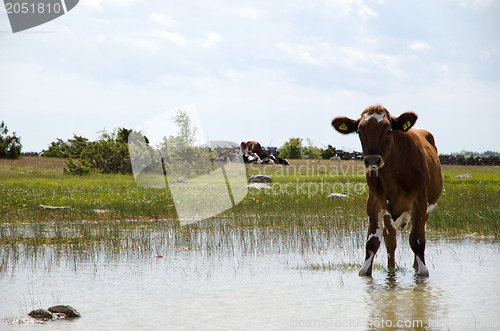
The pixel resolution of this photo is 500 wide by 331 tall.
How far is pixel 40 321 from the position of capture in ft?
21.2

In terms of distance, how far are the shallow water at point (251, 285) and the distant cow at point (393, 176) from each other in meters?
0.74

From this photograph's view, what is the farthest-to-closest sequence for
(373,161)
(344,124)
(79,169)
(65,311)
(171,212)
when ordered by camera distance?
(79,169), (171,212), (344,124), (373,161), (65,311)

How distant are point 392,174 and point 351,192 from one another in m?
17.2

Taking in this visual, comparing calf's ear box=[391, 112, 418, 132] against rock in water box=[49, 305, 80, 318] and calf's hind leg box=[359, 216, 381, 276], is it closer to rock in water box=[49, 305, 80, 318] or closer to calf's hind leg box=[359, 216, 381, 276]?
calf's hind leg box=[359, 216, 381, 276]

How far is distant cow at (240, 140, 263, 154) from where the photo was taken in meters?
55.1

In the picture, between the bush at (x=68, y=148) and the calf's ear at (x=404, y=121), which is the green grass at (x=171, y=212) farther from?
the bush at (x=68, y=148)

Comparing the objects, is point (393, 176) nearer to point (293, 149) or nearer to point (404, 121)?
point (404, 121)

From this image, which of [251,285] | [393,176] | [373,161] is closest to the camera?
[373,161]

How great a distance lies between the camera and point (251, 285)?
841cm

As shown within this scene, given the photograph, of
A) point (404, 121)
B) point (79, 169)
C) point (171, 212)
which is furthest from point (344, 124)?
point (79, 169)

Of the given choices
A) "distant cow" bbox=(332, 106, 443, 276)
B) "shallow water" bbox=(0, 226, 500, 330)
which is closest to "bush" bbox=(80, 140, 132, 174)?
"shallow water" bbox=(0, 226, 500, 330)

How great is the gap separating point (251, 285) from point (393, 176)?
2.74m

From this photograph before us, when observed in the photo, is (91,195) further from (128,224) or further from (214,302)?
(214,302)

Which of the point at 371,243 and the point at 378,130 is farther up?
the point at 378,130
